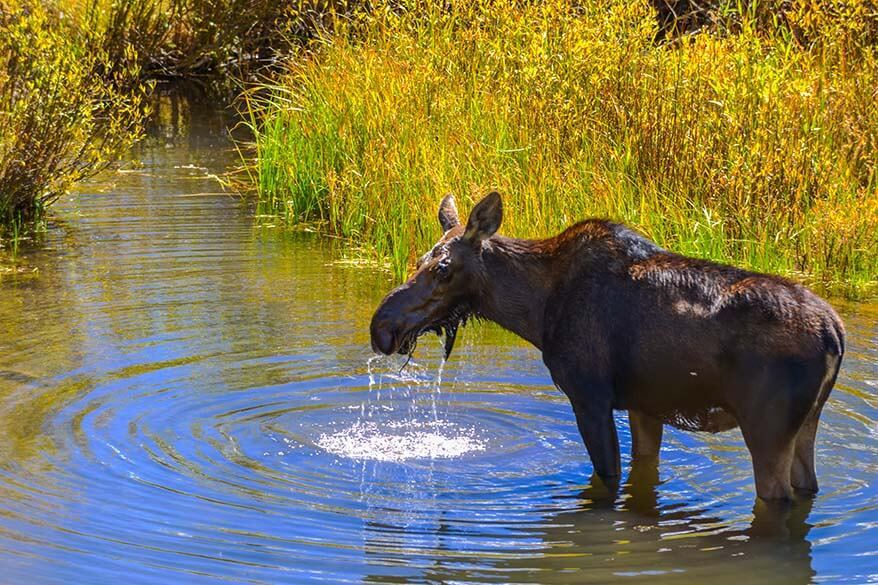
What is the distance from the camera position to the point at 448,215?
699 centimetres

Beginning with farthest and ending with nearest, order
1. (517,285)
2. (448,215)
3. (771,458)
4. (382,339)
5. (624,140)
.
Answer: (624,140) → (448,215) → (517,285) → (382,339) → (771,458)

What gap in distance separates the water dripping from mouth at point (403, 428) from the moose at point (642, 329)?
64 centimetres

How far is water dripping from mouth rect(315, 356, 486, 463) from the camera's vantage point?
23.6ft

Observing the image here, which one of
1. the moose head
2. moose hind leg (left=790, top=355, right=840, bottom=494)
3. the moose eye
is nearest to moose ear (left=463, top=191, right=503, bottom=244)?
the moose head

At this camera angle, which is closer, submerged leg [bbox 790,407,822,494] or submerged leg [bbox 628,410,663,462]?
submerged leg [bbox 790,407,822,494]

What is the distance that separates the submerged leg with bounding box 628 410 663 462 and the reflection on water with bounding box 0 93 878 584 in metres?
0.15

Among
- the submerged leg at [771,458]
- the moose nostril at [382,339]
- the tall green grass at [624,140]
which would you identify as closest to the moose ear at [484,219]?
the moose nostril at [382,339]

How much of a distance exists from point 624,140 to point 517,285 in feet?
15.2

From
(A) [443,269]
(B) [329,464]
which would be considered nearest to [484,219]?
(A) [443,269]

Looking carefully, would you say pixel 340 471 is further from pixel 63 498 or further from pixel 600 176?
pixel 600 176

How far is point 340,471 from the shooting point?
684cm

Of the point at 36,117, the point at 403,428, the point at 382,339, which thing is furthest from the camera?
the point at 36,117

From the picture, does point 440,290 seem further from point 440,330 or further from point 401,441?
point 401,441

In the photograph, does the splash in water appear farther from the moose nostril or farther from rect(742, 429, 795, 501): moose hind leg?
rect(742, 429, 795, 501): moose hind leg
